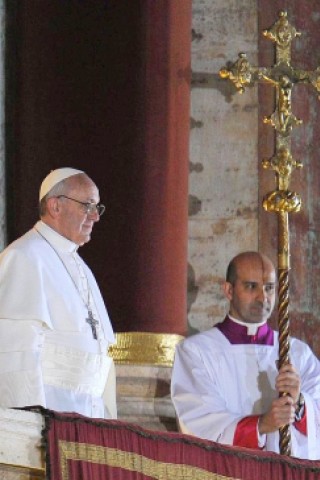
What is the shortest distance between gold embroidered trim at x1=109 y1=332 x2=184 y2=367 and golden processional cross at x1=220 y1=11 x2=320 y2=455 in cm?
115

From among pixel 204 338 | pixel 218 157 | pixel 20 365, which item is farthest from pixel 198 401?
pixel 218 157

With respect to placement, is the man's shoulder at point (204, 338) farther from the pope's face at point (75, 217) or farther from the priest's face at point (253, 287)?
the pope's face at point (75, 217)

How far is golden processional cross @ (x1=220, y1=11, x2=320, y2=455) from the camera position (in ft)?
23.3

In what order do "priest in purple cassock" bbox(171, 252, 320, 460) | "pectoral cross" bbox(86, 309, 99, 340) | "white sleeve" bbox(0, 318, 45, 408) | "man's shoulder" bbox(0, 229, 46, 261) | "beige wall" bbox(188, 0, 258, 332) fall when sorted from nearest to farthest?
"white sleeve" bbox(0, 318, 45, 408), "man's shoulder" bbox(0, 229, 46, 261), "pectoral cross" bbox(86, 309, 99, 340), "priest in purple cassock" bbox(171, 252, 320, 460), "beige wall" bbox(188, 0, 258, 332)

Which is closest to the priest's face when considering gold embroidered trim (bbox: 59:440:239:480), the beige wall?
the beige wall

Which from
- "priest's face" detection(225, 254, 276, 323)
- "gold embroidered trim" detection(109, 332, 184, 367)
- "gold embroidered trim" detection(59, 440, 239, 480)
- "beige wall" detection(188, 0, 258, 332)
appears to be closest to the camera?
"gold embroidered trim" detection(59, 440, 239, 480)

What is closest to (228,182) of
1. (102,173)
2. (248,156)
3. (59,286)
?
(248,156)

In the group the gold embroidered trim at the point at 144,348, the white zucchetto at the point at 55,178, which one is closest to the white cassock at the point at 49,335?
the white zucchetto at the point at 55,178

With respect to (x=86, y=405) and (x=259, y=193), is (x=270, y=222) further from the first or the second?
(x=86, y=405)

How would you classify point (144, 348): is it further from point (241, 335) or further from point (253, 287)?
point (253, 287)

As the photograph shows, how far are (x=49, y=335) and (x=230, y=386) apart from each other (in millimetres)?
1085

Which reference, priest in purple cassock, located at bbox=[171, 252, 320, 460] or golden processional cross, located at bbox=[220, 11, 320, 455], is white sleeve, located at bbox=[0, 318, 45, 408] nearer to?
priest in purple cassock, located at bbox=[171, 252, 320, 460]

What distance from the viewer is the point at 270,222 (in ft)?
28.4

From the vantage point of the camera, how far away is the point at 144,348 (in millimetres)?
8227
